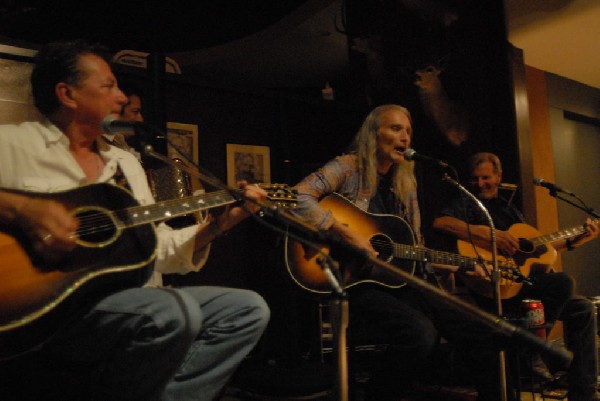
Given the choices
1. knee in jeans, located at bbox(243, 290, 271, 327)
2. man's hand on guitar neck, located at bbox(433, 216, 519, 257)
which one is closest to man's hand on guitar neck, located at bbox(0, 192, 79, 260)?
knee in jeans, located at bbox(243, 290, 271, 327)

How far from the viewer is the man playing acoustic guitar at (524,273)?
3.47m

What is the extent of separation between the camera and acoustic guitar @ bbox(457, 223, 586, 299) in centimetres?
369

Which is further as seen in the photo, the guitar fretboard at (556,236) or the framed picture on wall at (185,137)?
the framed picture on wall at (185,137)

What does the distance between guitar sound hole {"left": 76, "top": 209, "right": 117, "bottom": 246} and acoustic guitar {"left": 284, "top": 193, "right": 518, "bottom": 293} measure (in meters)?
1.18

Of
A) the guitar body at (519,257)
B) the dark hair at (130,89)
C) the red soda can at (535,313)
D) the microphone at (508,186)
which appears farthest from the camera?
the microphone at (508,186)

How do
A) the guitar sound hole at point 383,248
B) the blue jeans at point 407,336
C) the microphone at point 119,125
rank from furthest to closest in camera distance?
the guitar sound hole at point 383,248 → the blue jeans at point 407,336 → the microphone at point 119,125

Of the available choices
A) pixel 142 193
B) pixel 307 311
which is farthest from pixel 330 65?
pixel 142 193

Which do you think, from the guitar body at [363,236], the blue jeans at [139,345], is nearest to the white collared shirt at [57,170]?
the blue jeans at [139,345]

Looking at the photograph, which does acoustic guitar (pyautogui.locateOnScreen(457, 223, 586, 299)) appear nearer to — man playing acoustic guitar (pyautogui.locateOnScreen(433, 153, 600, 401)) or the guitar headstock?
man playing acoustic guitar (pyautogui.locateOnScreen(433, 153, 600, 401))

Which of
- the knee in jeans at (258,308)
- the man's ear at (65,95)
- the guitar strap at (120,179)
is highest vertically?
the man's ear at (65,95)

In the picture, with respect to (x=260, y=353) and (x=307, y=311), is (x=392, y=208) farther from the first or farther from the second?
(x=260, y=353)

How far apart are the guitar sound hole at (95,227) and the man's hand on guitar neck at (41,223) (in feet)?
0.19

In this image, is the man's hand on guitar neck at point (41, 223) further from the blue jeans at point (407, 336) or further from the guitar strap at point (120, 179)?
the blue jeans at point (407, 336)

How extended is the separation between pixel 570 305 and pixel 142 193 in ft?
9.82
